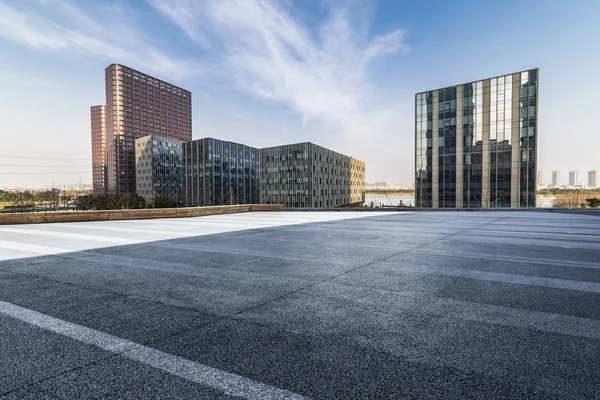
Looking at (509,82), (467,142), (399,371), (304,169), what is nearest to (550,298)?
(399,371)

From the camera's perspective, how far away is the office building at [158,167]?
494ft

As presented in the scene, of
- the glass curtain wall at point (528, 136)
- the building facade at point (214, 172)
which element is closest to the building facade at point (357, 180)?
the building facade at point (214, 172)

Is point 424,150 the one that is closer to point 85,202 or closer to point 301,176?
point 301,176

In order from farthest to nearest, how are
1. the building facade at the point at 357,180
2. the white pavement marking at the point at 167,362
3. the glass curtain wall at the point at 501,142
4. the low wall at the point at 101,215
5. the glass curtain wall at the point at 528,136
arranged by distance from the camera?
the building facade at the point at 357,180, the glass curtain wall at the point at 501,142, the glass curtain wall at the point at 528,136, the low wall at the point at 101,215, the white pavement marking at the point at 167,362

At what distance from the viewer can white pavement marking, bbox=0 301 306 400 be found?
2.72 meters

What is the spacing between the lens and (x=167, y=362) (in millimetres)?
3209

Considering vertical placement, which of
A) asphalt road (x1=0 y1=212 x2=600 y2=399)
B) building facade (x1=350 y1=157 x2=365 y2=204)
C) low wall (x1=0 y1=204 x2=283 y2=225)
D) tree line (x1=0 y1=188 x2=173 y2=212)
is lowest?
tree line (x1=0 y1=188 x2=173 y2=212)

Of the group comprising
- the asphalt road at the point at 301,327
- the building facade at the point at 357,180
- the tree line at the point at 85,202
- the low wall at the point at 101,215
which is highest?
the building facade at the point at 357,180

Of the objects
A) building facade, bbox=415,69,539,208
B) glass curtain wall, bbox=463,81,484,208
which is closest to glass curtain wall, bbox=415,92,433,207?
building facade, bbox=415,69,539,208

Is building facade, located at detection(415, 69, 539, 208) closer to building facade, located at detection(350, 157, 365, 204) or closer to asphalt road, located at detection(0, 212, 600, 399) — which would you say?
asphalt road, located at detection(0, 212, 600, 399)

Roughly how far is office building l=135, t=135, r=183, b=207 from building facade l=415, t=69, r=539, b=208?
114 m

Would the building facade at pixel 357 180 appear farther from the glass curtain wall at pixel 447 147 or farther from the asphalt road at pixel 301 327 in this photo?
the asphalt road at pixel 301 327

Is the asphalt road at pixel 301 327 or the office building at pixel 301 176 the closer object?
the asphalt road at pixel 301 327

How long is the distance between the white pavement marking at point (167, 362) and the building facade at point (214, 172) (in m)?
112
